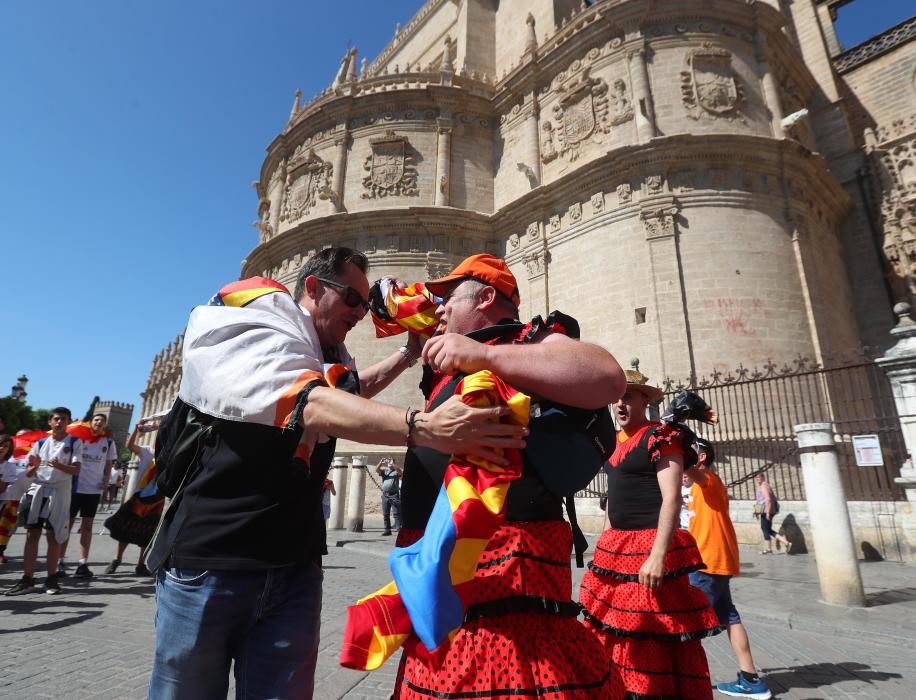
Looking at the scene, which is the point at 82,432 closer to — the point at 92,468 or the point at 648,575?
the point at 92,468

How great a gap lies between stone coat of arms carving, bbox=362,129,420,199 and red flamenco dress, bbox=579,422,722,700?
18125 millimetres

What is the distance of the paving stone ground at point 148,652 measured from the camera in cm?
327

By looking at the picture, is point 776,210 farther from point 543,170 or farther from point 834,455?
point 834,455

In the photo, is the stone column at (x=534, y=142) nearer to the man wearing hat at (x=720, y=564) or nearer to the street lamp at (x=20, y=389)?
the man wearing hat at (x=720, y=564)

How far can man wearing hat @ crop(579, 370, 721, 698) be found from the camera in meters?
2.60

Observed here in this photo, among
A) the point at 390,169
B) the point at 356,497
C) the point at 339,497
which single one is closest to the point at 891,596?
the point at 356,497

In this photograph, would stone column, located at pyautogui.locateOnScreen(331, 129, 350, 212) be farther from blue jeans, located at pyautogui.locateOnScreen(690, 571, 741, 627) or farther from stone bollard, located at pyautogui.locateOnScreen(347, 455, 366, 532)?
blue jeans, located at pyautogui.locateOnScreen(690, 571, 741, 627)

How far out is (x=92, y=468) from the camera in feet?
23.1

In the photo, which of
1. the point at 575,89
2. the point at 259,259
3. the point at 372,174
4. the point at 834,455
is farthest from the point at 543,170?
the point at 834,455

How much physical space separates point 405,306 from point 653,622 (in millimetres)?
2106

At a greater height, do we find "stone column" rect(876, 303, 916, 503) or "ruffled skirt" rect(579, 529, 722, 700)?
"stone column" rect(876, 303, 916, 503)

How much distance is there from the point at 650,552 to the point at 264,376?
93.8 inches

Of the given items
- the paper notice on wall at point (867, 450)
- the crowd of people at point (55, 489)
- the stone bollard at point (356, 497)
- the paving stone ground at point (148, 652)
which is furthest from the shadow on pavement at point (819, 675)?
the stone bollard at point (356, 497)

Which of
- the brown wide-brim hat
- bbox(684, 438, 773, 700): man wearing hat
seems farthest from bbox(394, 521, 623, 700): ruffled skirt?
bbox(684, 438, 773, 700): man wearing hat
